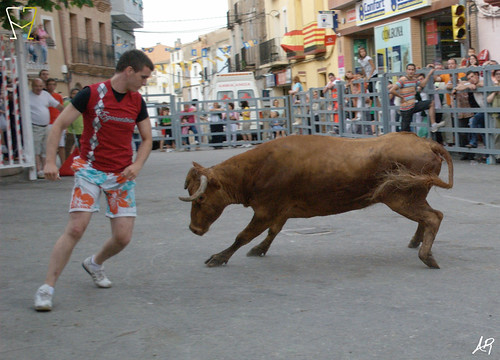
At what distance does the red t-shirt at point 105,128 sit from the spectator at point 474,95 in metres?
10.2

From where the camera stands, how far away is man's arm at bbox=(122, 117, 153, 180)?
17.6 ft

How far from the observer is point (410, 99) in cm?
1585

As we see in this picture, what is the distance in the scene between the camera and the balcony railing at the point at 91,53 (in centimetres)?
3984

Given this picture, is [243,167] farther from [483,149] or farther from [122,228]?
[483,149]

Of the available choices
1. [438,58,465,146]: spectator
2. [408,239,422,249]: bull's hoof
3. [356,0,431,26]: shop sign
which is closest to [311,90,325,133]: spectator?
[356,0,431,26]: shop sign

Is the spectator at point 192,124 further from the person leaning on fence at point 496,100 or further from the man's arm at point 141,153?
the man's arm at point 141,153

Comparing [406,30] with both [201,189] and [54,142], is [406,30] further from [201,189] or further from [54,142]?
[54,142]

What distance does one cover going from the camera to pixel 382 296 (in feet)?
17.2

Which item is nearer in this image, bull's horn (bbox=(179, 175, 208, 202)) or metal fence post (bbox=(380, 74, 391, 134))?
bull's horn (bbox=(179, 175, 208, 202))

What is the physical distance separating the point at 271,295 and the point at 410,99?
11165 mm

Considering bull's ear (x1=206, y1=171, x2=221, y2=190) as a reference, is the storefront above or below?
above

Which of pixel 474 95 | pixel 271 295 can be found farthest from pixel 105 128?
pixel 474 95

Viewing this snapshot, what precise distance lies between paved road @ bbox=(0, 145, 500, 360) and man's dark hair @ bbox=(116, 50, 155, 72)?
157 cm

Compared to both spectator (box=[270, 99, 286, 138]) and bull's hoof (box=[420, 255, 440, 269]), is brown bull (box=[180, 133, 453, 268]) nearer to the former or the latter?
bull's hoof (box=[420, 255, 440, 269])
